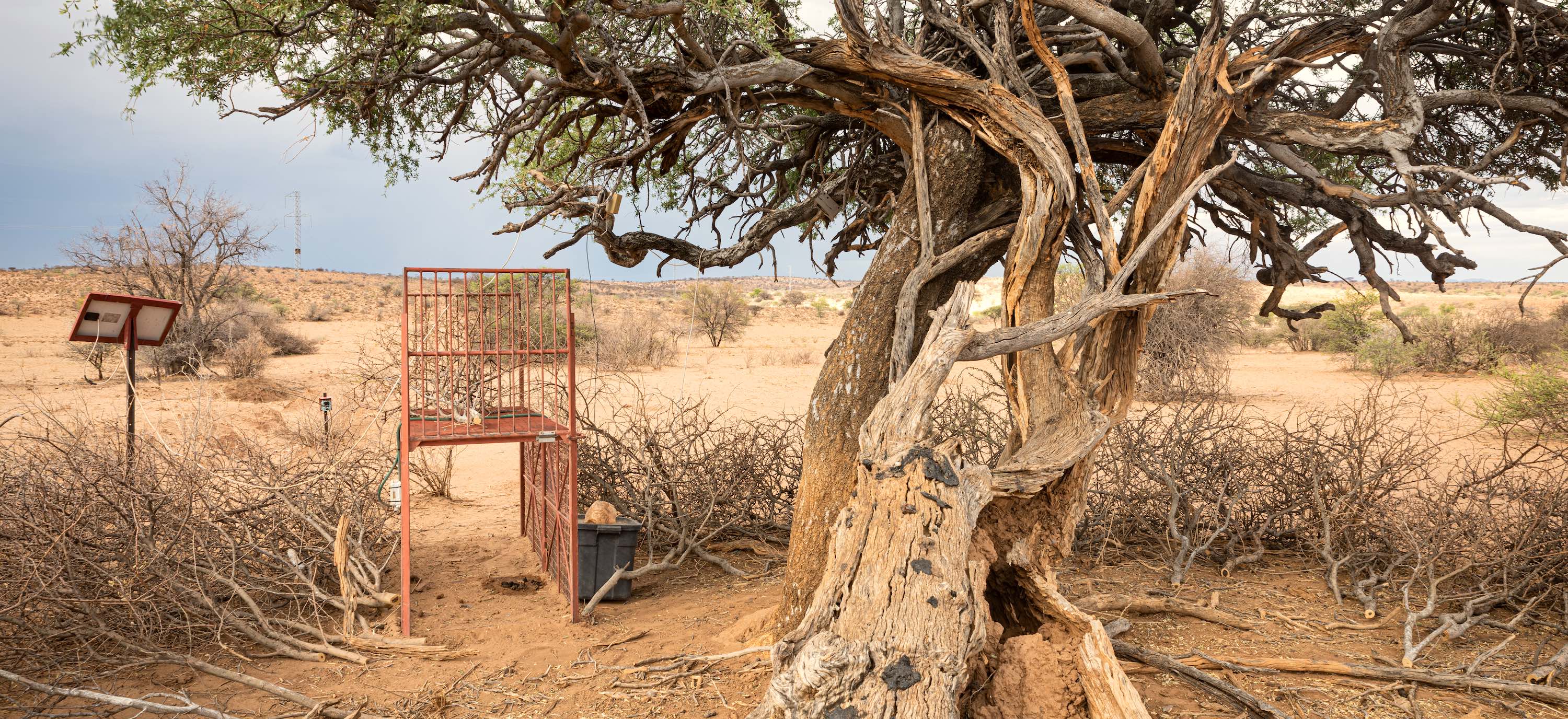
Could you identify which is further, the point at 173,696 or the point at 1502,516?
the point at 1502,516

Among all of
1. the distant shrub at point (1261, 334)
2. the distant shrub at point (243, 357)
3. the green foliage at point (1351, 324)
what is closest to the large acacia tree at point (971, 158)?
the distant shrub at point (243, 357)

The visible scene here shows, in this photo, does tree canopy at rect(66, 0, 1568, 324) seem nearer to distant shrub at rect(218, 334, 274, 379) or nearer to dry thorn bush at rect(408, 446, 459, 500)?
dry thorn bush at rect(408, 446, 459, 500)

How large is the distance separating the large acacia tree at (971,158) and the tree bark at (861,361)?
1 centimetres

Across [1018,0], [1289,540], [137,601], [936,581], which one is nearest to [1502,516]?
[1289,540]

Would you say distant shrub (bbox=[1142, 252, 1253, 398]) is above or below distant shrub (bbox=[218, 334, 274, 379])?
above

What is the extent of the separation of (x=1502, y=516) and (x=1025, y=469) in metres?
4.10

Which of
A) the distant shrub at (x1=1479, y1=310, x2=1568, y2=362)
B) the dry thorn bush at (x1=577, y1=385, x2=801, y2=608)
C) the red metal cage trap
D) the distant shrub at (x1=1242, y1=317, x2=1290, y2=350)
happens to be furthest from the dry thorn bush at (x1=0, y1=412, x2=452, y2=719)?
the distant shrub at (x1=1242, y1=317, x2=1290, y2=350)

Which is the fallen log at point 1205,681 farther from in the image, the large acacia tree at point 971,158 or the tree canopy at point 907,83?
the tree canopy at point 907,83

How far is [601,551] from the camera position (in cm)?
596

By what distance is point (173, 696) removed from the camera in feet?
13.5

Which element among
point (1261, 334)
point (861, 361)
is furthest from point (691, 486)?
point (1261, 334)

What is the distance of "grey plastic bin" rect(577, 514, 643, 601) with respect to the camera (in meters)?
5.94

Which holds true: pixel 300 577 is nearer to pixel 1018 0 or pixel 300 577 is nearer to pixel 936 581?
pixel 936 581

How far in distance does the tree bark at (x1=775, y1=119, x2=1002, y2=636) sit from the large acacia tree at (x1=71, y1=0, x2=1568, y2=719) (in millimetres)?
15
